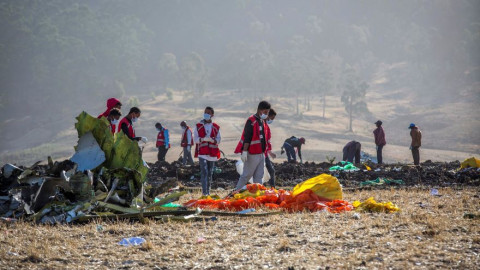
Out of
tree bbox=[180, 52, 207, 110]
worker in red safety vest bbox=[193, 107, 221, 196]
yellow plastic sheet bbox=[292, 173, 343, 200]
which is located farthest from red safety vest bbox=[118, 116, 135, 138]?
tree bbox=[180, 52, 207, 110]

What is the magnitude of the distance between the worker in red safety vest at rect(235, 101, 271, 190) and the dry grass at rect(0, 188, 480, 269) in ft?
6.36

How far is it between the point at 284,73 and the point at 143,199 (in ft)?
255

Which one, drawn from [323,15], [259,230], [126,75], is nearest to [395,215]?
[259,230]

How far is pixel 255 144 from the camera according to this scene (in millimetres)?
8469

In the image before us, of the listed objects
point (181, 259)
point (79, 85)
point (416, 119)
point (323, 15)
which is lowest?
point (181, 259)

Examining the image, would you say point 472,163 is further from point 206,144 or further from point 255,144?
point 206,144

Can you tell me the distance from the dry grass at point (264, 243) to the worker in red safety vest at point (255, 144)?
194 centimetres

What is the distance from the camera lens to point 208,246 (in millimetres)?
5199

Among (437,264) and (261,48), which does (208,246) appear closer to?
(437,264)

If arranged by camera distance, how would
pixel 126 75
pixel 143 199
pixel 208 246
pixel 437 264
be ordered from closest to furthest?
→ pixel 437 264 < pixel 208 246 < pixel 143 199 < pixel 126 75

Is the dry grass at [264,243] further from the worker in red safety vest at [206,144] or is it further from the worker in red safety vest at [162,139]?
the worker in red safety vest at [162,139]

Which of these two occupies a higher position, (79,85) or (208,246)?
(79,85)

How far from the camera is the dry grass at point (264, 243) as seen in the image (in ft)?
14.9

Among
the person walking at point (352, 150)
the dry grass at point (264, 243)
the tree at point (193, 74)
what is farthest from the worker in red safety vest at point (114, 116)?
the tree at point (193, 74)
